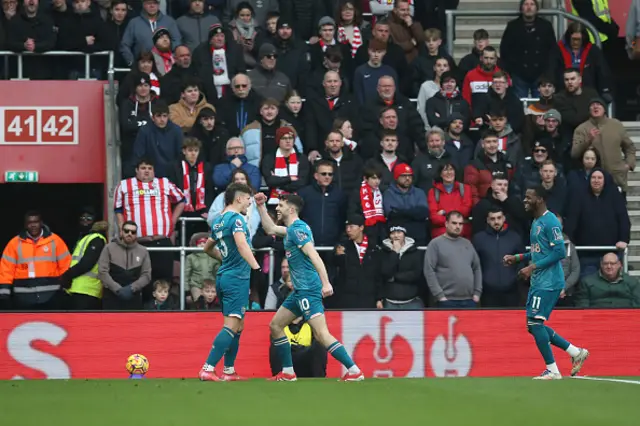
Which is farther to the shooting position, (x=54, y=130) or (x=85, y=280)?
(x=54, y=130)

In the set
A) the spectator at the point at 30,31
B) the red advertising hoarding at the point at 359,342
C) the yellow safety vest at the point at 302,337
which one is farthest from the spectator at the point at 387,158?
the spectator at the point at 30,31

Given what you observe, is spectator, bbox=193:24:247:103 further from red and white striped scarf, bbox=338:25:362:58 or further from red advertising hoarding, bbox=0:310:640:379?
red advertising hoarding, bbox=0:310:640:379

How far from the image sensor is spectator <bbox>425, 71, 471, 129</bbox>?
18.8m

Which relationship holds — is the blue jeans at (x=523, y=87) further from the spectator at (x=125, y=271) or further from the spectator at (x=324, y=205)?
the spectator at (x=125, y=271)

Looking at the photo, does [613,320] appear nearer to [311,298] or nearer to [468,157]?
[468,157]

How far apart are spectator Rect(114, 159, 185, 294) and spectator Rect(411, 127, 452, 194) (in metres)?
3.21

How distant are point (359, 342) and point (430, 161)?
306cm

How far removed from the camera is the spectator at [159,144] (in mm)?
18141

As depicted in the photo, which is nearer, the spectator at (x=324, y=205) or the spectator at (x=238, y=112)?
the spectator at (x=324, y=205)

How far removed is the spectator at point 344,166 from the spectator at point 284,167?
0.37m

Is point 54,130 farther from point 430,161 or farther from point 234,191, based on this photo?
point 234,191

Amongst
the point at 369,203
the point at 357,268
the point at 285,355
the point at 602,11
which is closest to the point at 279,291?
the point at 357,268

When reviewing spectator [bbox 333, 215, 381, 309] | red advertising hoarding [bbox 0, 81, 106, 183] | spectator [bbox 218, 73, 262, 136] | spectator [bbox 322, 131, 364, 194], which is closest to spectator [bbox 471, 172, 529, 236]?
spectator [bbox 333, 215, 381, 309]

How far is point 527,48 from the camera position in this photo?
66.4 ft
